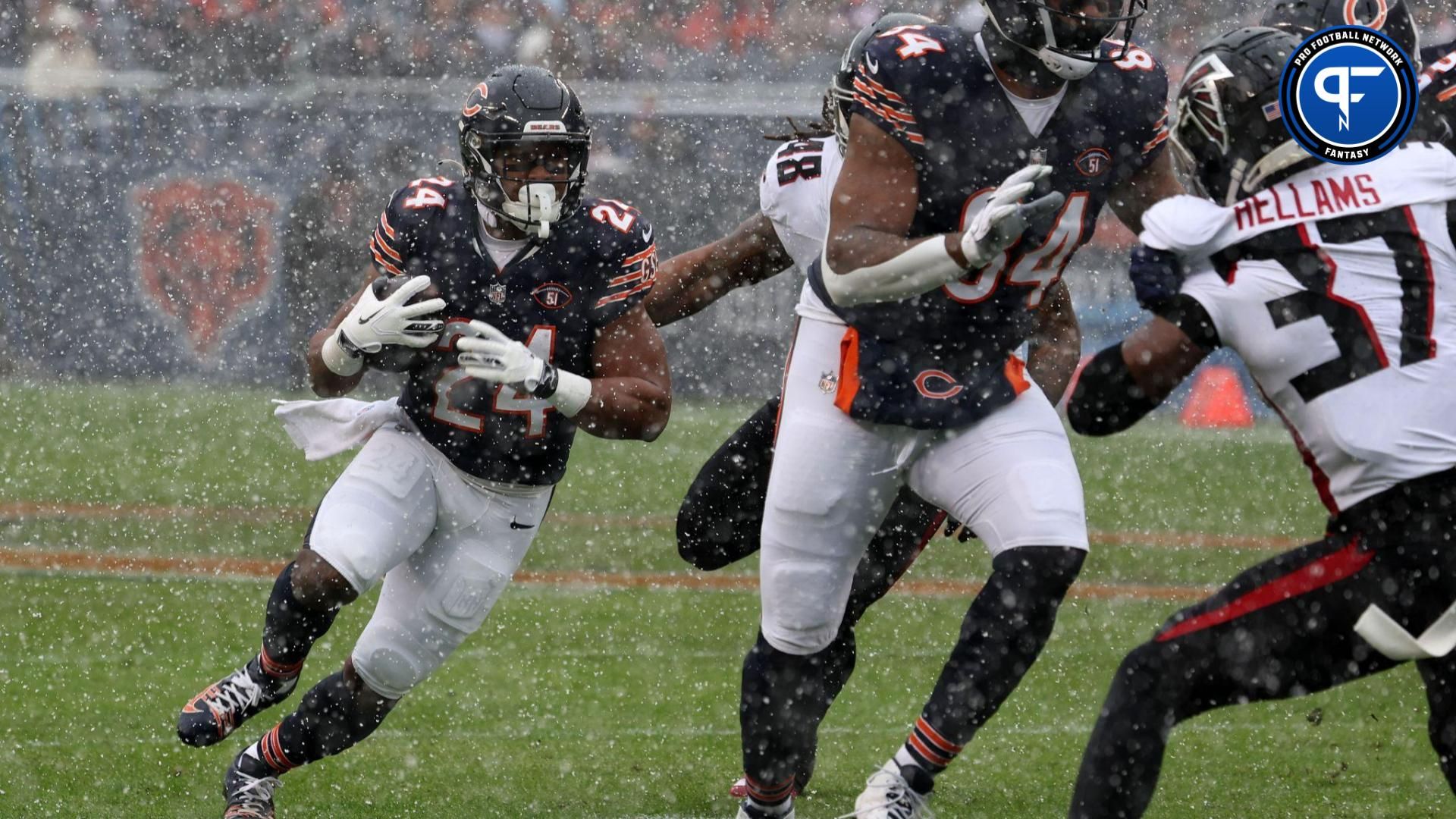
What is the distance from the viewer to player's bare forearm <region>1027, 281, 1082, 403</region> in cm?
403

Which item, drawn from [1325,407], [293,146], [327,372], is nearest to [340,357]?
[327,372]

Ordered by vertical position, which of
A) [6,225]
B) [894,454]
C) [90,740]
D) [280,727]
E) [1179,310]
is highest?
[1179,310]

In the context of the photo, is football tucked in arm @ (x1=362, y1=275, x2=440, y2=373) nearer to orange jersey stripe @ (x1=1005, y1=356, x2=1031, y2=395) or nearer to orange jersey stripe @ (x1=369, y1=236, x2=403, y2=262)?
orange jersey stripe @ (x1=369, y1=236, x2=403, y2=262)

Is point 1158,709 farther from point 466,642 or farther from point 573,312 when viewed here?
point 466,642

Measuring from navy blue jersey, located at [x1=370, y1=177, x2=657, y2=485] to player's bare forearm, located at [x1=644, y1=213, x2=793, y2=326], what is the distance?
1.07 ft

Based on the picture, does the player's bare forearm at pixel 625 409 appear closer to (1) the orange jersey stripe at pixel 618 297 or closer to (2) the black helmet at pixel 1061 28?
(1) the orange jersey stripe at pixel 618 297

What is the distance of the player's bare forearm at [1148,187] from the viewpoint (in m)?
3.70

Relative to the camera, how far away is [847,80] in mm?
4031

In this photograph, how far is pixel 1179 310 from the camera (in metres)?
2.92

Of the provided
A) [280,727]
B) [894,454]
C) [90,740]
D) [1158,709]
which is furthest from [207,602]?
[1158,709]

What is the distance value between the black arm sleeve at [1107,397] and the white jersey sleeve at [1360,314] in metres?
0.22

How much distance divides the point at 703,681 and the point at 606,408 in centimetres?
215

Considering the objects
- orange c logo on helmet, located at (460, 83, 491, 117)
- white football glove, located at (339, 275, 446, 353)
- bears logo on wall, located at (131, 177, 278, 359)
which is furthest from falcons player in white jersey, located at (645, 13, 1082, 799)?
bears logo on wall, located at (131, 177, 278, 359)

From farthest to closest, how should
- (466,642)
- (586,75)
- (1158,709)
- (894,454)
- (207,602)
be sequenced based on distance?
1. (586,75)
2. (207,602)
3. (466,642)
4. (894,454)
5. (1158,709)
